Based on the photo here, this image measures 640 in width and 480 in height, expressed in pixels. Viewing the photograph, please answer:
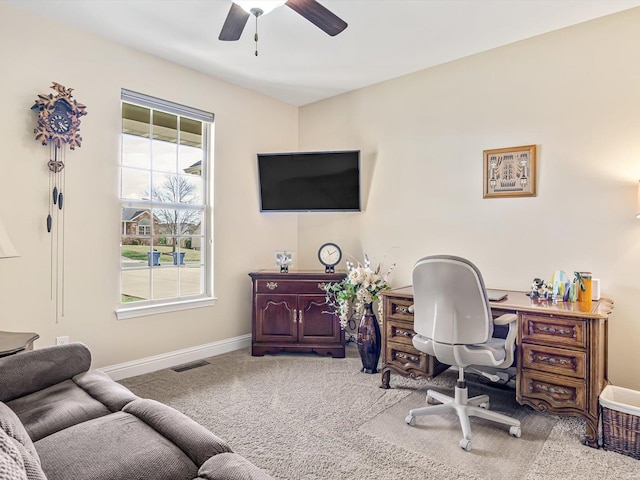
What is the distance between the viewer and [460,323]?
230 centimetres

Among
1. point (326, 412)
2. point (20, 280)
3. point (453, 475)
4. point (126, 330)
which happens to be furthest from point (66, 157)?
point (453, 475)

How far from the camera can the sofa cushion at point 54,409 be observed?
153 cm

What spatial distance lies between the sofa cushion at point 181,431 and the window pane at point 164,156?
2439 mm

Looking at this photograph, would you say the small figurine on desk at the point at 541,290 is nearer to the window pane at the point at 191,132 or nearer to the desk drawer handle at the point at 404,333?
the desk drawer handle at the point at 404,333

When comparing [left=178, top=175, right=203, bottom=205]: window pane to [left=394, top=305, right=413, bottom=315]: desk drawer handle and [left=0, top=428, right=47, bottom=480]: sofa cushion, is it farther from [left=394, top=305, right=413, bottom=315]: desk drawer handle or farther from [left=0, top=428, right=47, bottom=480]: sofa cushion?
[left=0, top=428, right=47, bottom=480]: sofa cushion

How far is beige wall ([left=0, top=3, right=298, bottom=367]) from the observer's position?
2703 mm

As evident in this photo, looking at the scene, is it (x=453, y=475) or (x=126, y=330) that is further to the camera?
(x=126, y=330)

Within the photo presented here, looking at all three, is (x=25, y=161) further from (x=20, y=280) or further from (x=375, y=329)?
(x=375, y=329)

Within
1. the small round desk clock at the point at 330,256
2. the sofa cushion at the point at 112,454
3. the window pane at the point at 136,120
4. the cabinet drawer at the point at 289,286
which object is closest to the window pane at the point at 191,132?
the window pane at the point at 136,120

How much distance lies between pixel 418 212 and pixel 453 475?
2.30m

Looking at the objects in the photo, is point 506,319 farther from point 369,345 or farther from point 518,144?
point 518,144

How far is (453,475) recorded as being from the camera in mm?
1950

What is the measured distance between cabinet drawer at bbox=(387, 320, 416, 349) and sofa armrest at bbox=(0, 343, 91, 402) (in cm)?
203

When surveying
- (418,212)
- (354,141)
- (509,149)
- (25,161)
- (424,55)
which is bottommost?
(418,212)
